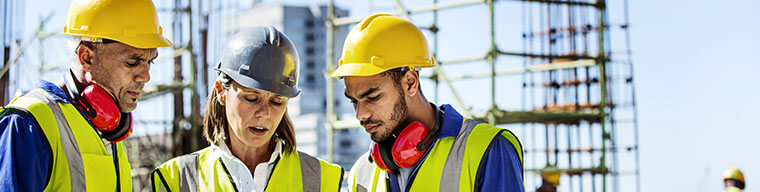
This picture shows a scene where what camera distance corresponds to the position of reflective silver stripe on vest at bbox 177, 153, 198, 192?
3908 mm

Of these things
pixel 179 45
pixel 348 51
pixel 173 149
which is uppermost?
pixel 179 45

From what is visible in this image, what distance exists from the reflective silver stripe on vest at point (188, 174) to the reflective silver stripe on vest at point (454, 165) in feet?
4.32

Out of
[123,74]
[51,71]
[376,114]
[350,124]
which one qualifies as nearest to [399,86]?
[376,114]

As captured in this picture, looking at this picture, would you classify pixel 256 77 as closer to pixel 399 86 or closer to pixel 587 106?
pixel 399 86

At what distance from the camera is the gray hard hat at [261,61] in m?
3.88

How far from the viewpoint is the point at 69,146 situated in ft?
11.6

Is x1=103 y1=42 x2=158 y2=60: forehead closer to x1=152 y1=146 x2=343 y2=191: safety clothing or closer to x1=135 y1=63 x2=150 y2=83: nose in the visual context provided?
x1=135 y1=63 x2=150 y2=83: nose

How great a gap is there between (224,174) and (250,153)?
0.69 feet

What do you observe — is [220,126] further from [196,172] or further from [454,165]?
[454,165]

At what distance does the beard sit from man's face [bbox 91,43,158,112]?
130cm

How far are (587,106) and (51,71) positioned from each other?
12.9 metres

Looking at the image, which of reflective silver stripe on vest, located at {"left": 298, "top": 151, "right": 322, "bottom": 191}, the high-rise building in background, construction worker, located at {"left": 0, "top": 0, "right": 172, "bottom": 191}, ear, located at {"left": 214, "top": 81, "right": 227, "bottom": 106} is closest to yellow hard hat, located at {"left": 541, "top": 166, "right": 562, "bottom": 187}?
reflective silver stripe on vest, located at {"left": 298, "top": 151, "right": 322, "bottom": 191}

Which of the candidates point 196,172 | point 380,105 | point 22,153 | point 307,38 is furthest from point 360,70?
point 307,38

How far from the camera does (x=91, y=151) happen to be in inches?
145
